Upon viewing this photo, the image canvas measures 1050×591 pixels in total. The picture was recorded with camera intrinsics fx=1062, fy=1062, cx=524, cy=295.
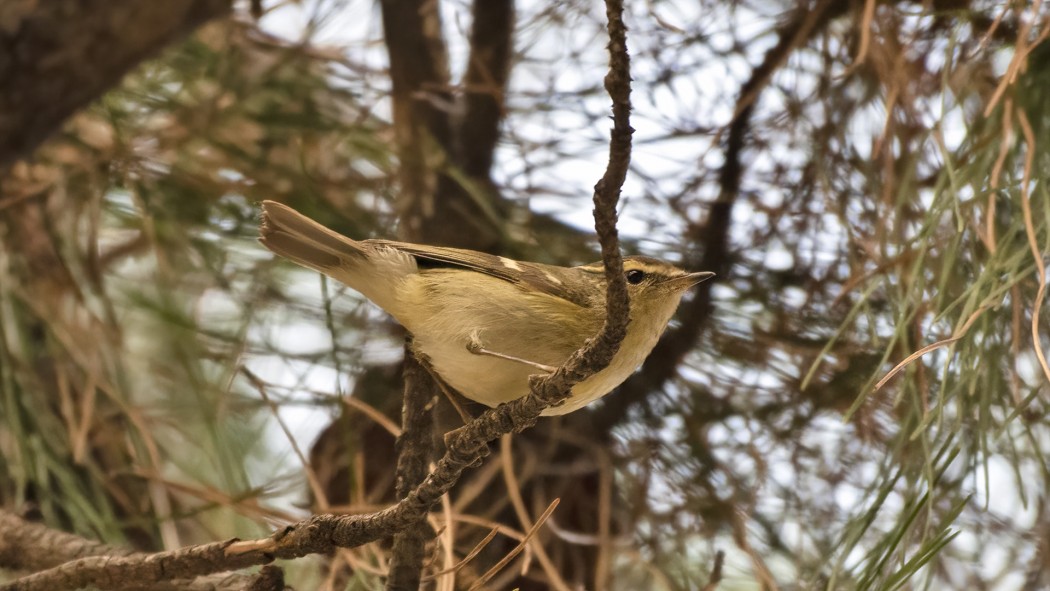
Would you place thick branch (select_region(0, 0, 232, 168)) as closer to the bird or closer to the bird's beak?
the bird

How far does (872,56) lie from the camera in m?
1.69

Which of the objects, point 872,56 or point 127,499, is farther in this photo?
point 127,499

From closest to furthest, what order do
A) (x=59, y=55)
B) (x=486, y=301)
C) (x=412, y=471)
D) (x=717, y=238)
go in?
(x=59, y=55)
(x=412, y=471)
(x=486, y=301)
(x=717, y=238)

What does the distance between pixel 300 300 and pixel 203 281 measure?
234 millimetres

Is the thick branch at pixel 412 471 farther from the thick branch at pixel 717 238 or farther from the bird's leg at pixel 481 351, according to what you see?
the thick branch at pixel 717 238

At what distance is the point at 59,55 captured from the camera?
97cm

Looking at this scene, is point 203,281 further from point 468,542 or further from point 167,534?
point 468,542

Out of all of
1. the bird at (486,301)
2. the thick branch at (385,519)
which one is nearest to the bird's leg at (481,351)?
the bird at (486,301)

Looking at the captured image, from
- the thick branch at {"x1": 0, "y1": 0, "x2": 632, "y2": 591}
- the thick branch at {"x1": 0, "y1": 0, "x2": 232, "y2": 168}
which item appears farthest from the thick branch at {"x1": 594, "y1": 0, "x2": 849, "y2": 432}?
the thick branch at {"x1": 0, "y1": 0, "x2": 232, "y2": 168}

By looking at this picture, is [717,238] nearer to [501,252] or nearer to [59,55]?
[501,252]

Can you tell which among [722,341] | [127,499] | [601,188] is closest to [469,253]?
[722,341]

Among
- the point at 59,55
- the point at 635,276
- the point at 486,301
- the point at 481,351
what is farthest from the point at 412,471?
the point at 59,55

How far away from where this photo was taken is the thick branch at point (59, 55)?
3.11ft

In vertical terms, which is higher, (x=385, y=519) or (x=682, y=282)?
(x=682, y=282)
